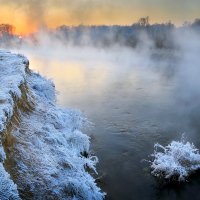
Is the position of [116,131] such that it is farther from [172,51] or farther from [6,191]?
[172,51]

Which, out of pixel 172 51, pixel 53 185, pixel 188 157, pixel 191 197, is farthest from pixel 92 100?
pixel 172 51

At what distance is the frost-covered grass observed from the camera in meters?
15.5

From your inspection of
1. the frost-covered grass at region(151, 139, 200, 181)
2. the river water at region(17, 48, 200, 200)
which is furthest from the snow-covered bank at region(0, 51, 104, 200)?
the frost-covered grass at region(151, 139, 200, 181)

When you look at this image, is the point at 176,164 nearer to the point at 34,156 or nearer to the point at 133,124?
the point at 34,156

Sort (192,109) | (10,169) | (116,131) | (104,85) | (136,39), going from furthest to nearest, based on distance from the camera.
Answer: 1. (136,39)
2. (104,85)
3. (192,109)
4. (116,131)
5. (10,169)

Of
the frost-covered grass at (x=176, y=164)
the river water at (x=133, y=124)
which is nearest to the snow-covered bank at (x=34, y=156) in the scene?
the river water at (x=133, y=124)

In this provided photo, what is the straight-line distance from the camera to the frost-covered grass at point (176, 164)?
15.5m

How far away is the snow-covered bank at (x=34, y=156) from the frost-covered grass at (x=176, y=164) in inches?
140

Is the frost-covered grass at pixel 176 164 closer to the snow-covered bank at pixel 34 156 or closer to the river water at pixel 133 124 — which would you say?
the river water at pixel 133 124

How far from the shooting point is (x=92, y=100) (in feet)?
109

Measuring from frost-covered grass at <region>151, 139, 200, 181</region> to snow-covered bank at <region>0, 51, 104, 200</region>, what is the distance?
3.55 meters

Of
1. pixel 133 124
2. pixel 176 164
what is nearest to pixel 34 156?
pixel 176 164

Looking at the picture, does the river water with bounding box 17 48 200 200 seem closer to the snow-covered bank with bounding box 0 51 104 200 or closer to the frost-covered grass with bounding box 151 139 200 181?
the frost-covered grass with bounding box 151 139 200 181

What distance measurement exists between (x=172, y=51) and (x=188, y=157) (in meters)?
107
